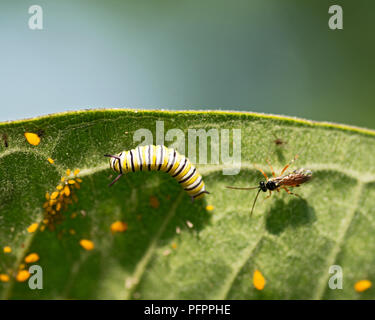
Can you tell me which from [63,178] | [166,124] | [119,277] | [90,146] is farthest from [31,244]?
[166,124]

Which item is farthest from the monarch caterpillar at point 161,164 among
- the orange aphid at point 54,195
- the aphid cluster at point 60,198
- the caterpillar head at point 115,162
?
the orange aphid at point 54,195

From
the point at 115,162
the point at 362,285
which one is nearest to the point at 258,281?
the point at 362,285

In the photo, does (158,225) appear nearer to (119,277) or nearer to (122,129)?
(119,277)

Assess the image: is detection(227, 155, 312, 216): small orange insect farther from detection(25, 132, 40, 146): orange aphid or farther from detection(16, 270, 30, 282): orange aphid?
detection(16, 270, 30, 282): orange aphid

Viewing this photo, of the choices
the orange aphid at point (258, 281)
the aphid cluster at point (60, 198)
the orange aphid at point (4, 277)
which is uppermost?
the aphid cluster at point (60, 198)

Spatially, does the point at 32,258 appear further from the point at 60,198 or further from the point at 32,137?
the point at 32,137

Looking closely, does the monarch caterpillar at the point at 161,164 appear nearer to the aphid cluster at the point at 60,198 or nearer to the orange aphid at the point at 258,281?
the aphid cluster at the point at 60,198
